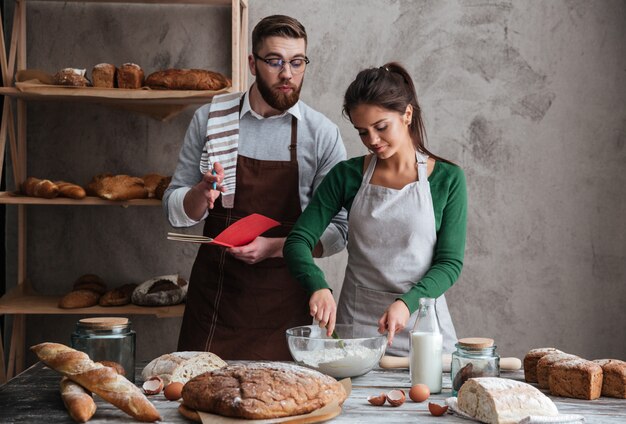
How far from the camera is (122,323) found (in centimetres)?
161

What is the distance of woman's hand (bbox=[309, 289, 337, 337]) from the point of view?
5.95ft

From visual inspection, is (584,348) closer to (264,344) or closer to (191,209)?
(264,344)

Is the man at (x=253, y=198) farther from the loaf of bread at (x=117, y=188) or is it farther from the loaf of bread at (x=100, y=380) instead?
the loaf of bread at (x=100, y=380)

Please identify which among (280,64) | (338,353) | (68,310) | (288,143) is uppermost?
(280,64)

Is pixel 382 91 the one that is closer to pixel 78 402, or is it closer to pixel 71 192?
pixel 78 402

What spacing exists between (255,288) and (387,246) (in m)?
0.57

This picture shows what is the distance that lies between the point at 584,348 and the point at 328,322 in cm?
211

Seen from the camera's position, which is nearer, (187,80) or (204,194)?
(204,194)

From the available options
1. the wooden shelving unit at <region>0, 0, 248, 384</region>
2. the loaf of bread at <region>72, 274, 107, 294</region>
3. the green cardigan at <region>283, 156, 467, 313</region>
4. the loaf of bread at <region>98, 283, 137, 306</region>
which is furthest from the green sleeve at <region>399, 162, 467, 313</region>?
the loaf of bread at <region>72, 274, 107, 294</region>

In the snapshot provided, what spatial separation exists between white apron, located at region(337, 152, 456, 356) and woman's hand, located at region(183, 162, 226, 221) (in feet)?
1.38

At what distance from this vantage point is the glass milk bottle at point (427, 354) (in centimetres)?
161

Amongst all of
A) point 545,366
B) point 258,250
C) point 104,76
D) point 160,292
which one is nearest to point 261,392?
point 545,366

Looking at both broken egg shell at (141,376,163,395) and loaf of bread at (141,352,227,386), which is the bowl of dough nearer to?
loaf of bread at (141,352,227,386)

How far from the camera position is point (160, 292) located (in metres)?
3.17
